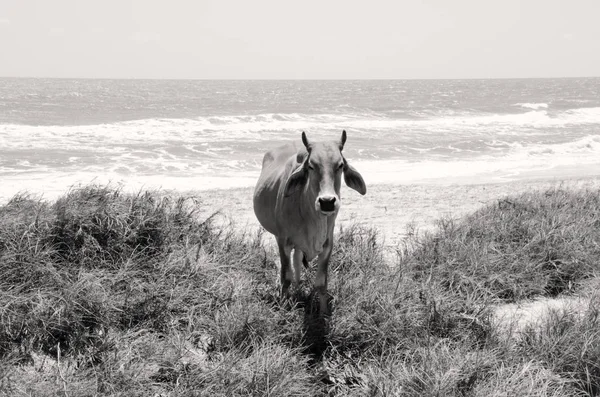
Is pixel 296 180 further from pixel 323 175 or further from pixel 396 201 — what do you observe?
pixel 396 201

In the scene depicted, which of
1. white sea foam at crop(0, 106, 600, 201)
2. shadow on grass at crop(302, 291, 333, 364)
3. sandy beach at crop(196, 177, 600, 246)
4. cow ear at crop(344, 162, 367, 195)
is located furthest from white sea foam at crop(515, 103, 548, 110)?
shadow on grass at crop(302, 291, 333, 364)

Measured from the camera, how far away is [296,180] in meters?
4.68

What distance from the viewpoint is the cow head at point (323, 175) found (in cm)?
410

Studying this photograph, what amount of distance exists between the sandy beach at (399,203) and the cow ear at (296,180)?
3.16m

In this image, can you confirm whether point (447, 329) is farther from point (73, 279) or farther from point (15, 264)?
point (15, 264)

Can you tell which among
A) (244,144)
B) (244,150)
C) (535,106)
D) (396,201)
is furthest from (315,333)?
(535,106)

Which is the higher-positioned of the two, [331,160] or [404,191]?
[331,160]

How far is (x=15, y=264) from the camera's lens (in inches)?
182

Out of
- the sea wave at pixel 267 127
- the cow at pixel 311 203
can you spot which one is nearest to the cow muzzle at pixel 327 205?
the cow at pixel 311 203

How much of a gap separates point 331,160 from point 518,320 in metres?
2.00

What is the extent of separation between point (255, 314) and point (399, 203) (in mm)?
6840

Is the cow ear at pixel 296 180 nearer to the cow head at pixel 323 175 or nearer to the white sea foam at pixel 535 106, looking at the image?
the cow head at pixel 323 175

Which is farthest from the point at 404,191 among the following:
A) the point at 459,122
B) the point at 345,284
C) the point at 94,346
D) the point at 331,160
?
the point at 459,122

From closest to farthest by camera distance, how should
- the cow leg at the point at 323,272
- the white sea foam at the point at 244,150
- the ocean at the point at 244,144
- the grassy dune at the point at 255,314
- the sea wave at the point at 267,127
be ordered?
1. the grassy dune at the point at 255,314
2. the cow leg at the point at 323,272
3. the white sea foam at the point at 244,150
4. the ocean at the point at 244,144
5. the sea wave at the point at 267,127
